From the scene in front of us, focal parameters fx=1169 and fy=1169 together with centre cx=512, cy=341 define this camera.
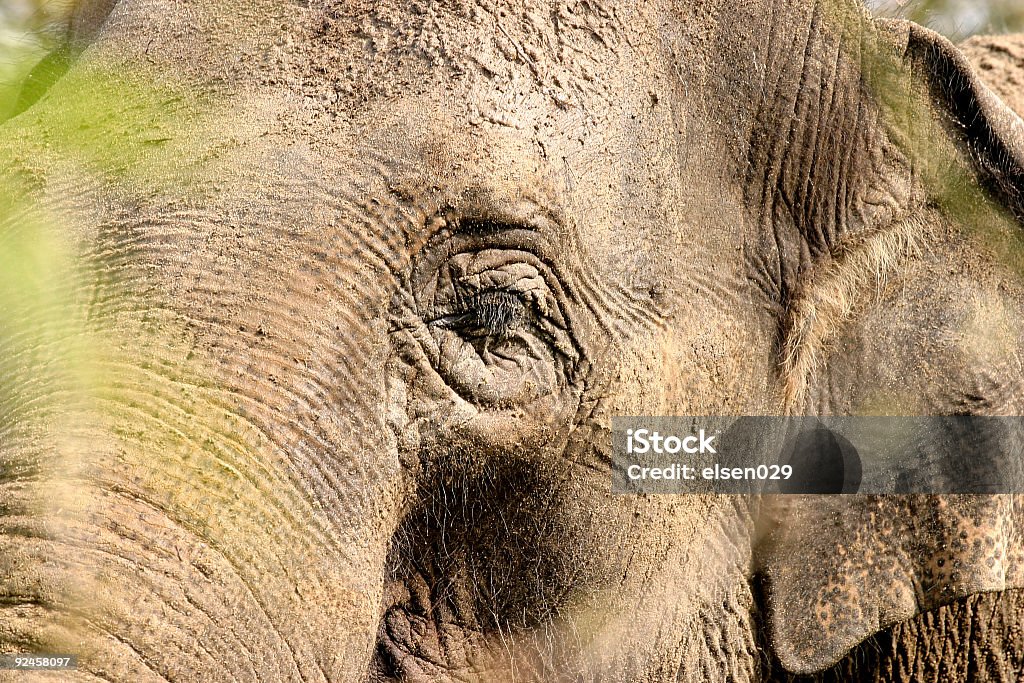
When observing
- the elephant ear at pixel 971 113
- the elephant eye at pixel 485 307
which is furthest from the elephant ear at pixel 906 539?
the elephant eye at pixel 485 307

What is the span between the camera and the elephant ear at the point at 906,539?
7.60ft

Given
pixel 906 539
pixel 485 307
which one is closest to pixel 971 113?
pixel 906 539

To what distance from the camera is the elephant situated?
178 cm

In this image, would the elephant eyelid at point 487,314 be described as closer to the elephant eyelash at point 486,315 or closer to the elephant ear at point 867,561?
the elephant eyelash at point 486,315

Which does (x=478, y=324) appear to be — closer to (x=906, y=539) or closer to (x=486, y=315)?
(x=486, y=315)

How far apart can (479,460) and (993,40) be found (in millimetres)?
2664

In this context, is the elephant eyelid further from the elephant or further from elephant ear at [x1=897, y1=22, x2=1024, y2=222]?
elephant ear at [x1=897, y1=22, x2=1024, y2=222]

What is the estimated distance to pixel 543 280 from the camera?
2029 millimetres

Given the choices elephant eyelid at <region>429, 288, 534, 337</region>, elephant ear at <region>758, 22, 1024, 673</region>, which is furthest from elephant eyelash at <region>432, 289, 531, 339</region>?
elephant ear at <region>758, 22, 1024, 673</region>

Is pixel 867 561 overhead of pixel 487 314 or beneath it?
beneath

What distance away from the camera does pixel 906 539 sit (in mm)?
2355

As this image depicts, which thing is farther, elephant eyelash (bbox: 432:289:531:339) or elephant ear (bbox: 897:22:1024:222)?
elephant ear (bbox: 897:22:1024:222)

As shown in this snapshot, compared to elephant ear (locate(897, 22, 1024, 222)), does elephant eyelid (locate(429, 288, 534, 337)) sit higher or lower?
lower

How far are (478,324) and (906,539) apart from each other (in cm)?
102
